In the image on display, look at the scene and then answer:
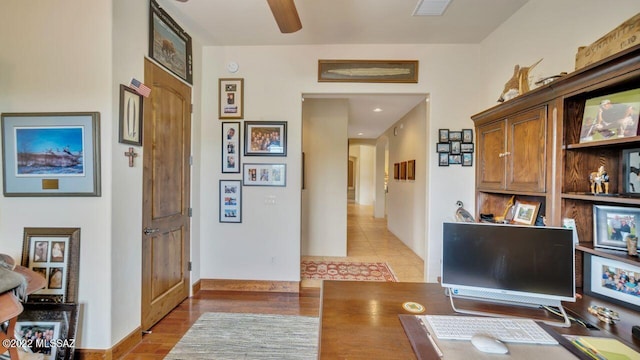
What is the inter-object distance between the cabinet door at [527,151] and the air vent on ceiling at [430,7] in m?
1.20

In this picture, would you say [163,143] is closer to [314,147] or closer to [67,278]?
[67,278]

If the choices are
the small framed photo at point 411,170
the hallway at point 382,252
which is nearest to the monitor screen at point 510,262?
the hallway at point 382,252

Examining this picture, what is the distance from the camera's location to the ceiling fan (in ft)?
4.81

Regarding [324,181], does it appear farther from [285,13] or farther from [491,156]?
[285,13]

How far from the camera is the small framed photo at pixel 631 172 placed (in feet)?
4.44

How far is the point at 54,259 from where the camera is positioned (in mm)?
1834

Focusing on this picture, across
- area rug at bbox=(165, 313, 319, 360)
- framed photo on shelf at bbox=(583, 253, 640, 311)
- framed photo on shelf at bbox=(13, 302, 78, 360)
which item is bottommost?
area rug at bbox=(165, 313, 319, 360)

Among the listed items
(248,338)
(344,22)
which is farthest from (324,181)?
(248,338)

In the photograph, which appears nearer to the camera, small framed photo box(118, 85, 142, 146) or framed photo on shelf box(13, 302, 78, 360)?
framed photo on shelf box(13, 302, 78, 360)

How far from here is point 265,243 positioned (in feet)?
10.2

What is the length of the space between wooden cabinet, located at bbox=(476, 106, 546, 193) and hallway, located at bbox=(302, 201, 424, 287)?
1.87 metres

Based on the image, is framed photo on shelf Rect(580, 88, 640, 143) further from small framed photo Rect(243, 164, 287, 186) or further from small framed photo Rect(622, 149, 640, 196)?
small framed photo Rect(243, 164, 287, 186)

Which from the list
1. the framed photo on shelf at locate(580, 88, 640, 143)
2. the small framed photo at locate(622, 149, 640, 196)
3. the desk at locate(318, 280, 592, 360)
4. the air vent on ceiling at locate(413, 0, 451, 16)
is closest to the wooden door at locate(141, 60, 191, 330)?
the desk at locate(318, 280, 592, 360)

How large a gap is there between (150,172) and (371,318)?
222cm
